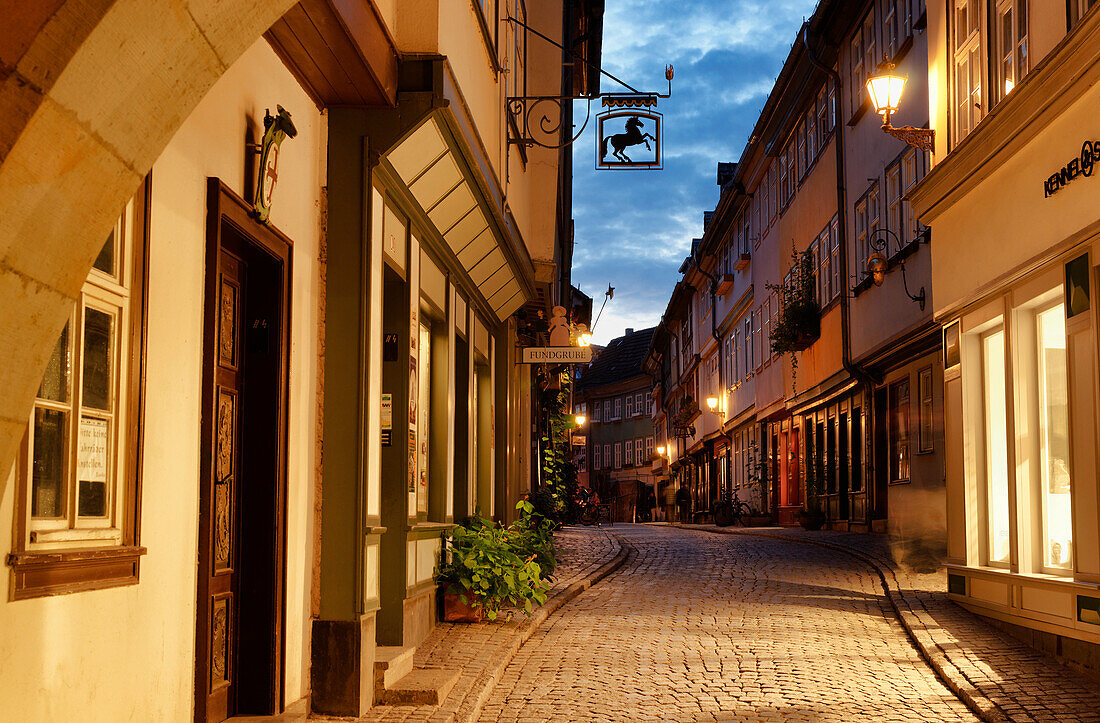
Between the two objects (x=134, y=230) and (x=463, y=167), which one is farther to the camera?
(x=463, y=167)

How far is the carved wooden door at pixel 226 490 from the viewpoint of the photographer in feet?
18.4

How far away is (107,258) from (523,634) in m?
6.65

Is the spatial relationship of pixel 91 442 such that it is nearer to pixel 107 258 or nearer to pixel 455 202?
pixel 107 258

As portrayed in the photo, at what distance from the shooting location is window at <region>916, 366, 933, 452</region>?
18.1 m

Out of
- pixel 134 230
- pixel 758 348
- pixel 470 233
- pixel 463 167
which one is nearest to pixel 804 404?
pixel 758 348

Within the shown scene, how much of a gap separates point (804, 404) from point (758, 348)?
5.85 metres

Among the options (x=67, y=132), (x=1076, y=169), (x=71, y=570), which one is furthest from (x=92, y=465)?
(x=1076, y=169)

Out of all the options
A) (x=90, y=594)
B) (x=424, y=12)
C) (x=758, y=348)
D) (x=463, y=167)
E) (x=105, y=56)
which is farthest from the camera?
(x=758, y=348)

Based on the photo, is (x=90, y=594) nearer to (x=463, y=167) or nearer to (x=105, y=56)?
(x=105, y=56)

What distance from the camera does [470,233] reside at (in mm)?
10680

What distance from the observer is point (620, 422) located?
7594 cm

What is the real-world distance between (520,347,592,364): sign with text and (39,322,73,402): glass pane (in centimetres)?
1023

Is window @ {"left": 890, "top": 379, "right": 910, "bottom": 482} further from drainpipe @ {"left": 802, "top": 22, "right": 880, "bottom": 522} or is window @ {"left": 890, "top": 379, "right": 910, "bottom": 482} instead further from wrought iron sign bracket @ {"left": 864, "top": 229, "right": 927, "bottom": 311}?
wrought iron sign bracket @ {"left": 864, "top": 229, "right": 927, "bottom": 311}

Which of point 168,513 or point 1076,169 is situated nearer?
point 168,513
